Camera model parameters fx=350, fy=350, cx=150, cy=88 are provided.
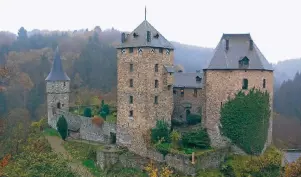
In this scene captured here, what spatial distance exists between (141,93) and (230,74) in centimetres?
723

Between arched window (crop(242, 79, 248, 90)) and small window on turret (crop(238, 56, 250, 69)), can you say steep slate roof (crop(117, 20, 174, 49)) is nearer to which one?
small window on turret (crop(238, 56, 250, 69))

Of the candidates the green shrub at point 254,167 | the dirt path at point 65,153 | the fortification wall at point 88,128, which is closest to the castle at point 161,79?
the fortification wall at point 88,128

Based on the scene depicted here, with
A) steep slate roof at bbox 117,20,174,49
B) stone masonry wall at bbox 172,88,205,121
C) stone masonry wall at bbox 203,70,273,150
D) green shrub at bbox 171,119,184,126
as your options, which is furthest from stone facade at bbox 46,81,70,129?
stone masonry wall at bbox 203,70,273,150

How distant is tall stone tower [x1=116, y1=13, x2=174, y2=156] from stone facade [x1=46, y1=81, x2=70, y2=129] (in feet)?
43.3

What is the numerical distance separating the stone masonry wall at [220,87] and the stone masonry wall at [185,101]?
249 inches

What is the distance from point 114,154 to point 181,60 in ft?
253

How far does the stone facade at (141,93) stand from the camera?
28.4 m

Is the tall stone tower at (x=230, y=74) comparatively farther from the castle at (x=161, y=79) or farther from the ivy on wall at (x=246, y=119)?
the ivy on wall at (x=246, y=119)

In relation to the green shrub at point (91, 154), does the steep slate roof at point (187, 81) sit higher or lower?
higher

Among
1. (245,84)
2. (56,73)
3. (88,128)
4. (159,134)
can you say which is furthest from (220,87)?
(56,73)

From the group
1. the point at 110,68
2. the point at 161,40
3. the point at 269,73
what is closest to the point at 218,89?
the point at 269,73

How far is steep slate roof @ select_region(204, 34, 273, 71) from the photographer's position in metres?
27.0

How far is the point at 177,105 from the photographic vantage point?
3647 cm

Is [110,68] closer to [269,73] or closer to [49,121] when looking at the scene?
[49,121]
